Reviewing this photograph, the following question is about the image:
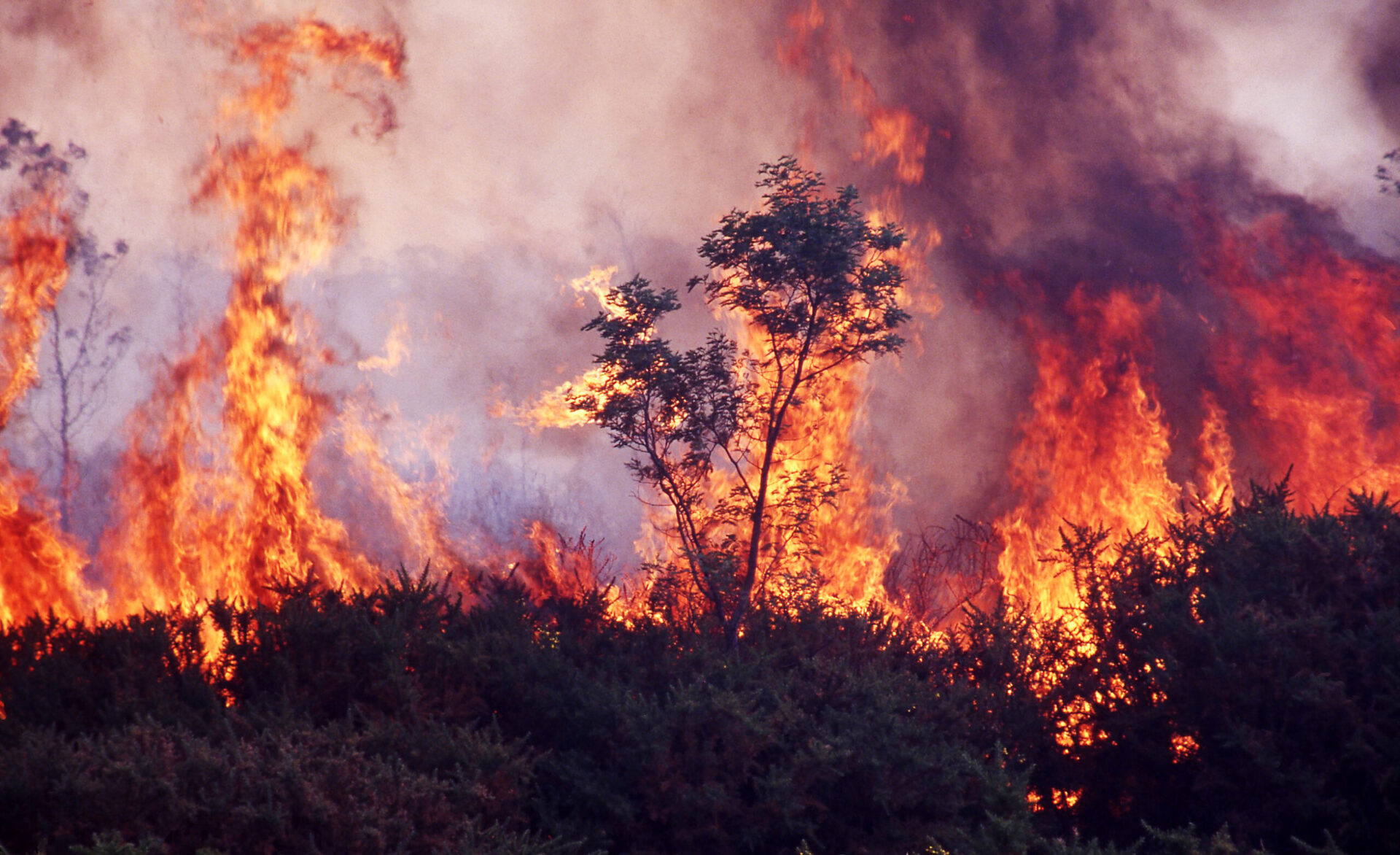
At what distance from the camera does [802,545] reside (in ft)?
37.3

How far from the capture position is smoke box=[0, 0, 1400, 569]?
13477 millimetres

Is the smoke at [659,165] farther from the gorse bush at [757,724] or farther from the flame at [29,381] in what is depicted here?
the gorse bush at [757,724]

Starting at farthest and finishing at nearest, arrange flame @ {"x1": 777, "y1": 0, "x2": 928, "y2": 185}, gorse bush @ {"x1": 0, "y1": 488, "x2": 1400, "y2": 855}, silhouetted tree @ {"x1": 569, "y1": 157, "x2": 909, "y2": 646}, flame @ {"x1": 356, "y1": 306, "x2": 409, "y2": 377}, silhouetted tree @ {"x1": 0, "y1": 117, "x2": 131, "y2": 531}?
1. flame @ {"x1": 777, "y1": 0, "x2": 928, "y2": 185}
2. flame @ {"x1": 356, "y1": 306, "x2": 409, "y2": 377}
3. silhouetted tree @ {"x1": 0, "y1": 117, "x2": 131, "y2": 531}
4. silhouetted tree @ {"x1": 569, "y1": 157, "x2": 909, "y2": 646}
5. gorse bush @ {"x1": 0, "y1": 488, "x2": 1400, "y2": 855}

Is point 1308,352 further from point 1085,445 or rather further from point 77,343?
point 77,343

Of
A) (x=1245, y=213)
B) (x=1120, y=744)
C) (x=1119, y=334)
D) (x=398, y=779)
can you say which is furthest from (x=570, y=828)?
(x=1245, y=213)

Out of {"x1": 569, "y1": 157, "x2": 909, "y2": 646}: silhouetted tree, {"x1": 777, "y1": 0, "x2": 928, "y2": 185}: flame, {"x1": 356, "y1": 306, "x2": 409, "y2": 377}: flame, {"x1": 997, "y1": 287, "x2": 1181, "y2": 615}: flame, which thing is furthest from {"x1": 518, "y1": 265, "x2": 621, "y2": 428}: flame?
{"x1": 997, "y1": 287, "x2": 1181, "y2": 615}: flame

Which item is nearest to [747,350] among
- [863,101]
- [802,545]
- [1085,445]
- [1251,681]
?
[802,545]

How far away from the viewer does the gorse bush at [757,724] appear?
4684 mm

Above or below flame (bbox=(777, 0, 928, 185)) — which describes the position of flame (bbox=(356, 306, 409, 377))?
below

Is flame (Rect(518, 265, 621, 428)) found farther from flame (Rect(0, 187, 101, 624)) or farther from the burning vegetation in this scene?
flame (Rect(0, 187, 101, 624))

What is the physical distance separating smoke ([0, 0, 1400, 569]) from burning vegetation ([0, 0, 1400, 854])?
11 centimetres

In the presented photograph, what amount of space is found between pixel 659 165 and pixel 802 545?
6739 mm

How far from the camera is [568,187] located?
14859 mm

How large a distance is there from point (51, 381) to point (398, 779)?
1120 cm
